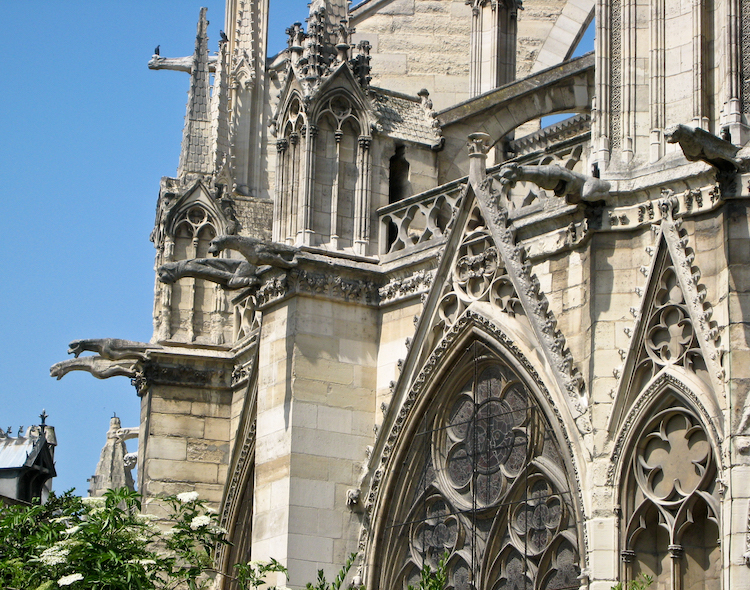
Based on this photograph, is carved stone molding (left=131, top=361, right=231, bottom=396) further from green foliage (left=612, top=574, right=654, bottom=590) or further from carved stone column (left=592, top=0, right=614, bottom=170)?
green foliage (left=612, top=574, right=654, bottom=590)

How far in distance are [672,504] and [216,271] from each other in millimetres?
6512

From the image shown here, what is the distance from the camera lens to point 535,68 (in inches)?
1077

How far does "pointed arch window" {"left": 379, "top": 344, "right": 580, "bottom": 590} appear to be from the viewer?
15648 millimetres

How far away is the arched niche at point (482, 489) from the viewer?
15617 mm

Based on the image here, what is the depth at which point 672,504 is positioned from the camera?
14.1 metres

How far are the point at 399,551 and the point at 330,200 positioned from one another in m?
3.74

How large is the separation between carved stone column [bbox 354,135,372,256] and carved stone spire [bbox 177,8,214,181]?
4.30 metres

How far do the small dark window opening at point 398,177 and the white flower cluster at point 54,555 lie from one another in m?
6.92

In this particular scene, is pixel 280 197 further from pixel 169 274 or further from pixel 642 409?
pixel 642 409

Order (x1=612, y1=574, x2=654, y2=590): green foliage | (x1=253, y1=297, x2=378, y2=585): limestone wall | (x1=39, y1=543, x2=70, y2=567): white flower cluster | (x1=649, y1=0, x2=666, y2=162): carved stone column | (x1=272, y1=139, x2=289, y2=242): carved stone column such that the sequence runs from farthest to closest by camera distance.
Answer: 1. (x1=272, y1=139, x2=289, y2=242): carved stone column
2. (x1=253, y1=297, x2=378, y2=585): limestone wall
3. (x1=649, y1=0, x2=666, y2=162): carved stone column
4. (x1=39, y1=543, x2=70, y2=567): white flower cluster
5. (x1=612, y1=574, x2=654, y2=590): green foliage

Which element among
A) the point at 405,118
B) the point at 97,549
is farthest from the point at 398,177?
the point at 97,549

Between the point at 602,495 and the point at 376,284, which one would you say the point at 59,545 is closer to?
the point at 602,495

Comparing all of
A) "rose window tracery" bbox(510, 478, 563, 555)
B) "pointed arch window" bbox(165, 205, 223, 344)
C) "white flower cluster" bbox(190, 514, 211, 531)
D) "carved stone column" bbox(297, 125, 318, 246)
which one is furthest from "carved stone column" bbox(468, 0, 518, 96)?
"white flower cluster" bbox(190, 514, 211, 531)

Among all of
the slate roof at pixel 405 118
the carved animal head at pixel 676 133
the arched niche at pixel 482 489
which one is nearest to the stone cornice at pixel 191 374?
the slate roof at pixel 405 118
